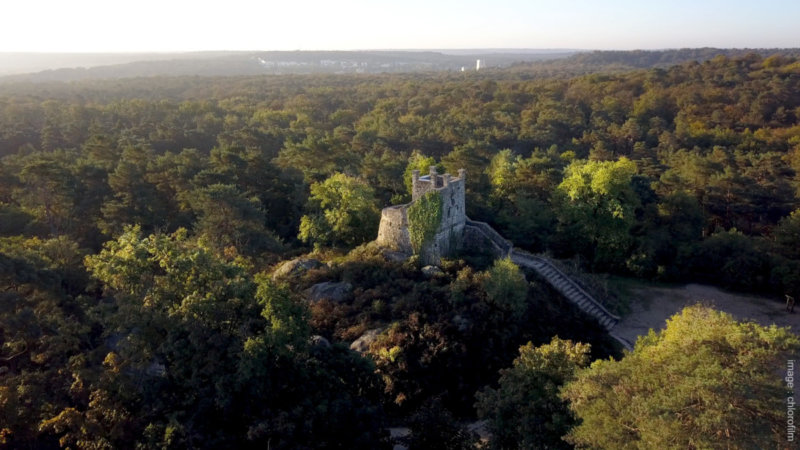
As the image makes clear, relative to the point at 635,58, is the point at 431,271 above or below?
below

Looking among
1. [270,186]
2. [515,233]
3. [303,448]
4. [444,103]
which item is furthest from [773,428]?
[444,103]

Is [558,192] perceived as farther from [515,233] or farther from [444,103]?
[444,103]

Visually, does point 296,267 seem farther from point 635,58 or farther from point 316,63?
point 316,63

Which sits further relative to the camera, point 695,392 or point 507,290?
point 507,290

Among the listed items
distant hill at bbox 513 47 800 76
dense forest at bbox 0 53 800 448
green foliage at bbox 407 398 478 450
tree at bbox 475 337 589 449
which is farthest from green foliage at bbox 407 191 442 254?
distant hill at bbox 513 47 800 76

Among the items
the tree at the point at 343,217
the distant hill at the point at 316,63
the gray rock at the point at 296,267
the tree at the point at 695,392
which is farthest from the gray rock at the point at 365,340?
the distant hill at the point at 316,63

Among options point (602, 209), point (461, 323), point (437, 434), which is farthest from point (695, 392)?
point (602, 209)

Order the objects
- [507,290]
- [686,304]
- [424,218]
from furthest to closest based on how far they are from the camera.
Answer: [686,304] → [424,218] → [507,290]
